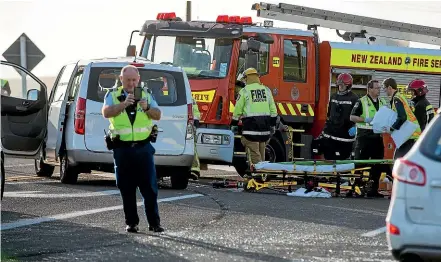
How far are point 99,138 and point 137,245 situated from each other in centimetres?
662

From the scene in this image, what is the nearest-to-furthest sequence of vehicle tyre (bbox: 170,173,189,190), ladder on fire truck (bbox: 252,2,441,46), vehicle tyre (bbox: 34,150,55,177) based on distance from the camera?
vehicle tyre (bbox: 170,173,189,190)
vehicle tyre (bbox: 34,150,55,177)
ladder on fire truck (bbox: 252,2,441,46)

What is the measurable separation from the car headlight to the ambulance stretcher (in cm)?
280

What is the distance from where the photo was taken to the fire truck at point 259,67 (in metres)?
20.5

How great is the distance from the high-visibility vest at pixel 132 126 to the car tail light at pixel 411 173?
365 centimetres

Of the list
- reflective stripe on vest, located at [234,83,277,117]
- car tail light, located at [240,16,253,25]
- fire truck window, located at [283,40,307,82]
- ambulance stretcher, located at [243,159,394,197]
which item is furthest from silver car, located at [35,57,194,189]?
fire truck window, located at [283,40,307,82]

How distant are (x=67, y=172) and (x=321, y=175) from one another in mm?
3544

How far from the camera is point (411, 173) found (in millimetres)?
8812

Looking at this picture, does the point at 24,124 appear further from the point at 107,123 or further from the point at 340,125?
the point at 340,125

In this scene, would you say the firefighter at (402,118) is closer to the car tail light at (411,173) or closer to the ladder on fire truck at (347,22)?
the car tail light at (411,173)

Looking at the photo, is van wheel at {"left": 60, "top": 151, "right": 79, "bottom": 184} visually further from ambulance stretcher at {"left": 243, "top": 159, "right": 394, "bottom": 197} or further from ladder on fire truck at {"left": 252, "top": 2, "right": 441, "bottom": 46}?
ladder on fire truck at {"left": 252, "top": 2, "right": 441, "bottom": 46}

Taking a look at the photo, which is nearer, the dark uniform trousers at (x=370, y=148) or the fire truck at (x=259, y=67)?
the dark uniform trousers at (x=370, y=148)

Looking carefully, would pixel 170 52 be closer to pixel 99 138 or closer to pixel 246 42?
pixel 246 42

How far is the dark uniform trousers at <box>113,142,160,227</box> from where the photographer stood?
1192cm

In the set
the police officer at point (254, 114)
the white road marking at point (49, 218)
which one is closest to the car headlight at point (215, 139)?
the police officer at point (254, 114)
